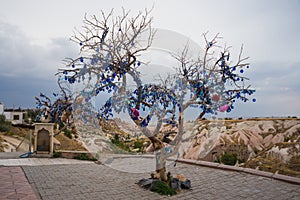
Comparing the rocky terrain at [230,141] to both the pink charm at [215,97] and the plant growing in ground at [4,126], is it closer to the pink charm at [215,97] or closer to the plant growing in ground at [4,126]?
the pink charm at [215,97]

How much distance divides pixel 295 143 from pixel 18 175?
7816 millimetres

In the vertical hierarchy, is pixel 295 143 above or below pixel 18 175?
above

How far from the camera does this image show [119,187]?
538cm

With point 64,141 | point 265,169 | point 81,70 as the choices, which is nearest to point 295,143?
point 265,169

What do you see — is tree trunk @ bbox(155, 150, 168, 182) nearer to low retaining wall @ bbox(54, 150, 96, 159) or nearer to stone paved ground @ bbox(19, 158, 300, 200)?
stone paved ground @ bbox(19, 158, 300, 200)

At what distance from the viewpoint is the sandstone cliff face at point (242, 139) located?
8.58 m

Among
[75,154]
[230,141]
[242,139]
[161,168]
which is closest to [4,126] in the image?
[75,154]

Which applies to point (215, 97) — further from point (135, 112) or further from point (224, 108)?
point (135, 112)

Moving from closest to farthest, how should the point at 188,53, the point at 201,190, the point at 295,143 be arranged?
the point at 188,53
the point at 201,190
the point at 295,143

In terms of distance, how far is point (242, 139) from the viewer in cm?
934

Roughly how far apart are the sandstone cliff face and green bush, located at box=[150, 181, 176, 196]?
2.97 m

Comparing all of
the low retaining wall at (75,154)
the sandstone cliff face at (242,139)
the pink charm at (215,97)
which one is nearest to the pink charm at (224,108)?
the pink charm at (215,97)

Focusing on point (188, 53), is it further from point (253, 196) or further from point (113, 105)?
point (253, 196)

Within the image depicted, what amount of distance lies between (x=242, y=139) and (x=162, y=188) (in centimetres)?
536
